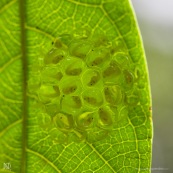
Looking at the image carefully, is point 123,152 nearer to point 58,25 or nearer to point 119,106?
point 119,106

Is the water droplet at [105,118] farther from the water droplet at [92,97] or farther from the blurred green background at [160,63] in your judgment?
the blurred green background at [160,63]

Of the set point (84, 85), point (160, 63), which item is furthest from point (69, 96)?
point (160, 63)

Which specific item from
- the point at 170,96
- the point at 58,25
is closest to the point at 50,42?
the point at 58,25

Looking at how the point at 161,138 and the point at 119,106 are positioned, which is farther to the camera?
the point at 161,138

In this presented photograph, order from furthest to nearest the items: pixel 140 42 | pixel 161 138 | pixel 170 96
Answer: pixel 170 96 < pixel 161 138 < pixel 140 42

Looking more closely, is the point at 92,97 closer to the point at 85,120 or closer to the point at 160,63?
the point at 85,120

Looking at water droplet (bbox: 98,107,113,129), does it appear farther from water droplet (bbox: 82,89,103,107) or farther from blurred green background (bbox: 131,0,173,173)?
blurred green background (bbox: 131,0,173,173)

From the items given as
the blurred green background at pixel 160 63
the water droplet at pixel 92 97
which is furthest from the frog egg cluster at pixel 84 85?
the blurred green background at pixel 160 63
